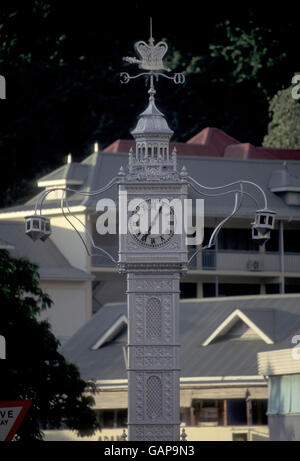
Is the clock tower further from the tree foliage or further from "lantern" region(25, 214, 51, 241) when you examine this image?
the tree foliage

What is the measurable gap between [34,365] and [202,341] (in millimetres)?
8934

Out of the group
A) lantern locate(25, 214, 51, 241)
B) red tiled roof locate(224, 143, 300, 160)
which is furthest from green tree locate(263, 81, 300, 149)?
lantern locate(25, 214, 51, 241)

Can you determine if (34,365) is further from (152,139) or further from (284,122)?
(284,122)

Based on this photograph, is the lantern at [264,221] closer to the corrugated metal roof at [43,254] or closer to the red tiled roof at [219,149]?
the corrugated metal roof at [43,254]

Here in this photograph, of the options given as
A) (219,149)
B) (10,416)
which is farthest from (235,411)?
(219,149)

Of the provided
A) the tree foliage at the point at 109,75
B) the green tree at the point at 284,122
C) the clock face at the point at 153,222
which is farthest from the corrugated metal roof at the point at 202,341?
the tree foliage at the point at 109,75

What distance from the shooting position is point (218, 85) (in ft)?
269

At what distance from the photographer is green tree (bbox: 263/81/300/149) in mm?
73188

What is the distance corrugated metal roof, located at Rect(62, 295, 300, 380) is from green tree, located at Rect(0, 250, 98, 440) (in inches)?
208

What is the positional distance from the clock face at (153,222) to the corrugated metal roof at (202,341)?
15044mm

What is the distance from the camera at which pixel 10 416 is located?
25.0 meters

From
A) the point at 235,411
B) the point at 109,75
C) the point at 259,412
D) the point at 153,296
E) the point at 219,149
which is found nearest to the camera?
the point at 153,296

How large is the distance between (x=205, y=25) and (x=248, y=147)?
9829 millimetres
